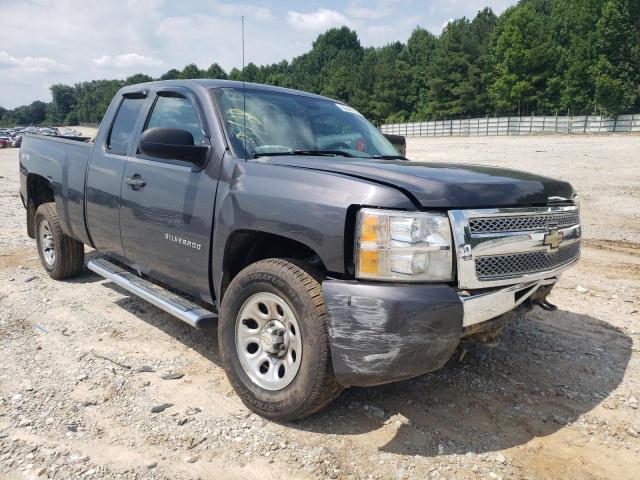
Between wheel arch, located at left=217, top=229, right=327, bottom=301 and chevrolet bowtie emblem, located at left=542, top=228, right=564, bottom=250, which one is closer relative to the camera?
chevrolet bowtie emblem, located at left=542, top=228, right=564, bottom=250

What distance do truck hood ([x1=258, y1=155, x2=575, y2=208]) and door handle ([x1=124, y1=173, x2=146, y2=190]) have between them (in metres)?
1.12

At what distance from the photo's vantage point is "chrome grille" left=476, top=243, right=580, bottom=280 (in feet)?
8.31

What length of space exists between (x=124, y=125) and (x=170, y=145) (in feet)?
5.08

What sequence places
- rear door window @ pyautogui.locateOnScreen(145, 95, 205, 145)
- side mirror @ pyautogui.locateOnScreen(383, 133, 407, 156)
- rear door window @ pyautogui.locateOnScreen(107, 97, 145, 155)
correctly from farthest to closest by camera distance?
side mirror @ pyautogui.locateOnScreen(383, 133, 407, 156), rear door window @ pyautogui.locateOnScreen(107, 97, 145, 155), rear door window @ pyautogui.locateOnScreen(145, 95, 205, 145)

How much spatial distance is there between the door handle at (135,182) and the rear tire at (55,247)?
181 centimetres

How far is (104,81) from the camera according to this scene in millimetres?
158250

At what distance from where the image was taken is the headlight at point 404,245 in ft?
7.90

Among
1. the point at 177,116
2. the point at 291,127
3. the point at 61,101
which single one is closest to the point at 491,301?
the point at 291,127

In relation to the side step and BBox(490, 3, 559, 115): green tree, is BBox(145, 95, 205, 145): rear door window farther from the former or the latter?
BBox(490, 3, 559, 115): green tree

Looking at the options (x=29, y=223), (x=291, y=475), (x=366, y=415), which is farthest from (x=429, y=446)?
(x=29, y=223)

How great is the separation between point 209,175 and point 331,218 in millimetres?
1089

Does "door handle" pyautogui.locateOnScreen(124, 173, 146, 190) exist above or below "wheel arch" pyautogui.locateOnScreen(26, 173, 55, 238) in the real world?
above

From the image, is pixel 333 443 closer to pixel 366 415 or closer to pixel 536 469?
pixel 366 415

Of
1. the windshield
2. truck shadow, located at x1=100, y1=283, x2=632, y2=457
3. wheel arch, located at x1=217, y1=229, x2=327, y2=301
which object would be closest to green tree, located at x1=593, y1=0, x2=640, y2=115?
truck shadow, located at x1=100, y1=283, x2=632, y2=457
